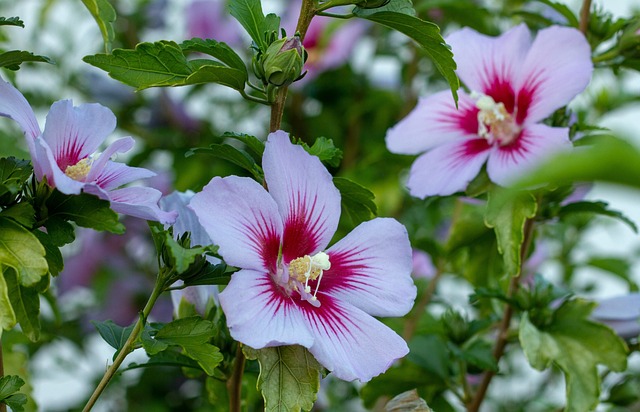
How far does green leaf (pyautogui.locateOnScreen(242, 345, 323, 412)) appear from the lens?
1.71 feet

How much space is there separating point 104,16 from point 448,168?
32 centimetres

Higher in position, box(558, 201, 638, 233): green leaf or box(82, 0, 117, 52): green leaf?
box(82, 0, 117, 52): green leaf

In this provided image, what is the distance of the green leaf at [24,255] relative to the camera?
0.50 meters

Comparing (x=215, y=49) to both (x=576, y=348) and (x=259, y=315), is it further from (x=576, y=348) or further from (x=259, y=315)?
(x=576, y=348)

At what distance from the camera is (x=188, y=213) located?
608 millimetres

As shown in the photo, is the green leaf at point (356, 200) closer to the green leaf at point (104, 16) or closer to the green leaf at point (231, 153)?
the green leaf at point (231, 153)

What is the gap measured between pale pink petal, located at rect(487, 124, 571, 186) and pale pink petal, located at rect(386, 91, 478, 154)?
52mm

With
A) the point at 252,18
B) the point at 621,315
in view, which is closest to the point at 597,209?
the point at 621,315

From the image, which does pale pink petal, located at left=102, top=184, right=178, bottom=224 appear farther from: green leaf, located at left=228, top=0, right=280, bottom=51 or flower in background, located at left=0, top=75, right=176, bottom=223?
green leaf, located at left=228, top=0, right=280, bottom=51

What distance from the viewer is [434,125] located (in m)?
0.81

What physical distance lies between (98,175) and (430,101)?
373mm

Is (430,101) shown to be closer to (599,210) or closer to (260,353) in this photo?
(599,210)

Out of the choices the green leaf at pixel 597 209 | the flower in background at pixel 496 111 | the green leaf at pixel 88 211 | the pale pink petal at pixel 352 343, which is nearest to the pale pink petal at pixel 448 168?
the flower in background at pixel 496 111

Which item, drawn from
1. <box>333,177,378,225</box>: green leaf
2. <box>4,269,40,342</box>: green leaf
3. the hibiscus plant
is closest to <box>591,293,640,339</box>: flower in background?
the hibiscus plant
